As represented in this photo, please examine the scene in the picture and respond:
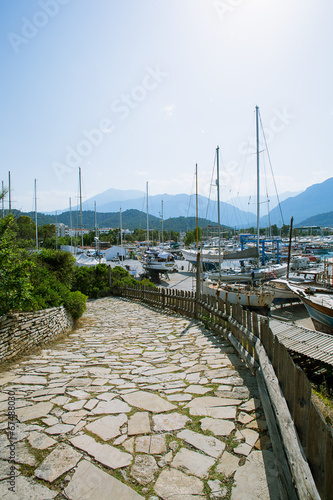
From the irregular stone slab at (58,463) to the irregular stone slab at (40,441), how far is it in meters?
0.12

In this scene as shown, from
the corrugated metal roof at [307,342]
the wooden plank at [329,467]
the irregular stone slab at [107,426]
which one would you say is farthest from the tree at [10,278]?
the corrugated metal roof at [307,342]

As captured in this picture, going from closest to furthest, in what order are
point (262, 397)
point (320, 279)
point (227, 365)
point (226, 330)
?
point (262, 397) → point (227, 365) → point (226, 330) → point (320, 279)

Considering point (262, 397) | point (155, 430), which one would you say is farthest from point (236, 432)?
point (155, 430)

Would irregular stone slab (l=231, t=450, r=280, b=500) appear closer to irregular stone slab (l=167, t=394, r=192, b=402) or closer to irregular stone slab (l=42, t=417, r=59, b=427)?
irregular stone slab (l=167, t=394, r=192, b=402)

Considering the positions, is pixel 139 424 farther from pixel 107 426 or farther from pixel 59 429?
pixel 59 429

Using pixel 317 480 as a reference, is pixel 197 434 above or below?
below

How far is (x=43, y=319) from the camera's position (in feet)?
22.3

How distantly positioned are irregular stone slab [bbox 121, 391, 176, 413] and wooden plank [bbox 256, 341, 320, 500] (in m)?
1.25

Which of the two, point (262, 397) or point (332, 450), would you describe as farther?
point (262, 397)

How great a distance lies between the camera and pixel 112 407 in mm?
3596

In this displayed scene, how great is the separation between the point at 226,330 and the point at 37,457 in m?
4.60

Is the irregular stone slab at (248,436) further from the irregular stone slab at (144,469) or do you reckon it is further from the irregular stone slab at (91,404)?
the irregular stone slab at (91,404)

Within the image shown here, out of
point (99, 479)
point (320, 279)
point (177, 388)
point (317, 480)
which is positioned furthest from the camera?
point (320, 279)

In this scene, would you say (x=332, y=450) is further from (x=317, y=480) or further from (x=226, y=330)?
(x=226, y=330)
